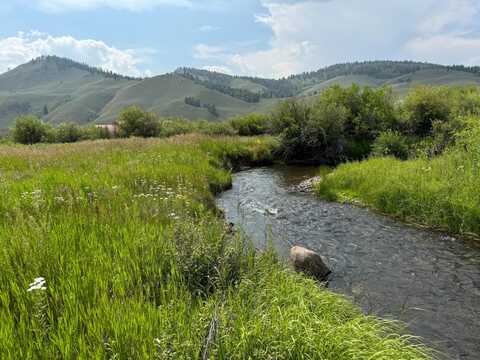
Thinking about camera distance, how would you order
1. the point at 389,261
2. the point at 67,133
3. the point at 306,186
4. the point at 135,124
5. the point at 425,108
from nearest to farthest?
the point at 389,261, the point at 306,186, the point at 425,108, the point at 135,124, the point at 67,133

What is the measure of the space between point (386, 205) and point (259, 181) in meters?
8.82

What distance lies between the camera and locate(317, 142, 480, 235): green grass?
1115 centimetres

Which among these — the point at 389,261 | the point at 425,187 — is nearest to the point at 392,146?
the point at 425,187

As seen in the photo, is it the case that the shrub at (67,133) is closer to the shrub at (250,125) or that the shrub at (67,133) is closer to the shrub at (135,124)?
the shrub at (135,124)

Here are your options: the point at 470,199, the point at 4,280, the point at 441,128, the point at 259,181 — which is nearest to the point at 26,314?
the point at 4,280

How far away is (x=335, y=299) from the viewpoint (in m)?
5.55

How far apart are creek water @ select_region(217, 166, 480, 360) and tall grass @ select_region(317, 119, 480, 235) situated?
0.90 metres

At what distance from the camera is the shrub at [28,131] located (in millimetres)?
40469

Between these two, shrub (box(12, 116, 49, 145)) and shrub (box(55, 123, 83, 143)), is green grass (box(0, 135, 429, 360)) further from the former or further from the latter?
shrub (box(12, 116, 49, 145))

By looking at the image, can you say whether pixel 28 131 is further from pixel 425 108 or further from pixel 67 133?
pixel 425 108

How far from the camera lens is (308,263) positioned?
759 cm

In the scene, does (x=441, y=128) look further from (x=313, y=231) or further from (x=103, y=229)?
(x=103, y=229)

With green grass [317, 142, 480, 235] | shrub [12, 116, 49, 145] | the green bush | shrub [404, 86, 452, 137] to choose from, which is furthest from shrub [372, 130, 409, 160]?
shrub [12, 116, 49, 145]

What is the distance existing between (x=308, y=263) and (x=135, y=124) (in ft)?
128
